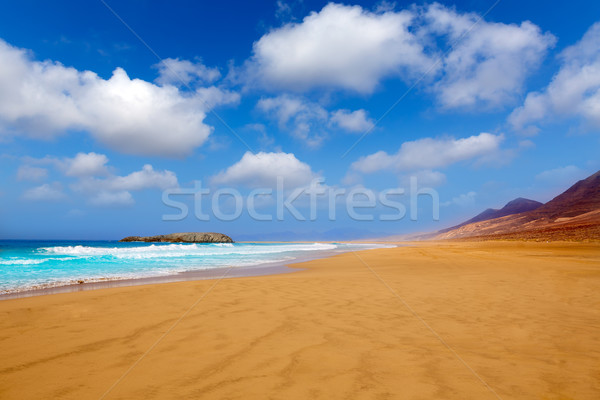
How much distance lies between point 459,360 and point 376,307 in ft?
8.76

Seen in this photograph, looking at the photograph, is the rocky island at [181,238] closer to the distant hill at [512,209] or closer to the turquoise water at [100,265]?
the turquoise water at [100,265]

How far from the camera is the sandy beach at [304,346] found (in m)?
2.91

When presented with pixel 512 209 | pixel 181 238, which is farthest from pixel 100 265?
pixel 512 209

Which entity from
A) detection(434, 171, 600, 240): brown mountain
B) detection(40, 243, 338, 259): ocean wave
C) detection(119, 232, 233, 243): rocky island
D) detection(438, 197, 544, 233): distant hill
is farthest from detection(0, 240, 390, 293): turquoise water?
detection(438, 197, 544, 233): distant hill

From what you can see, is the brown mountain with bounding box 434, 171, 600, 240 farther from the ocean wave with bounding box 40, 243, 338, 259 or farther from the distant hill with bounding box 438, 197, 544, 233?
the distant hill with bounding box 438, 197, 544, 233

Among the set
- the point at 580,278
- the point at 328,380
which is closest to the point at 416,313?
the point at 328,380

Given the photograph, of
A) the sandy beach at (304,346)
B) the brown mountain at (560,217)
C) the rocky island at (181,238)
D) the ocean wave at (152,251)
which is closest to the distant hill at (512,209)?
the brown mountain at (560,217)

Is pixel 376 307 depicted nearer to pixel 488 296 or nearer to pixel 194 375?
pixel 488 296

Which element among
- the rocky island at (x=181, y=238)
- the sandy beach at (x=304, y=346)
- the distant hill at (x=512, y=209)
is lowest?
the sandy beach at (x=304, y=346)

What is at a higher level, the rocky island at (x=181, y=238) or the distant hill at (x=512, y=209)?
the distant hill at (x=512, y=209)

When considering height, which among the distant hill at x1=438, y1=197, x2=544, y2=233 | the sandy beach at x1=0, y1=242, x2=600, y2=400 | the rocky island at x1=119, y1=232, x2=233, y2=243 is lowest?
the sandy beach at x1=0, y1=242, x2=600, y2=400

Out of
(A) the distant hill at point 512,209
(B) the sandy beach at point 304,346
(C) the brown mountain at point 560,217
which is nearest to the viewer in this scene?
(B) the sandy beach at point 304,346

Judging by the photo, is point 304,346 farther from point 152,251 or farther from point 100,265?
point 152,251

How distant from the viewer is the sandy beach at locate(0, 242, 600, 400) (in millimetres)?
2906
